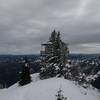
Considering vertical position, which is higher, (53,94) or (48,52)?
(48,52)

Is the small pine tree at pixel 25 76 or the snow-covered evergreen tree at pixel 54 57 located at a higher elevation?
the snow-covered evergreen tree at pixel 54 57

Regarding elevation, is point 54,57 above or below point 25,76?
above

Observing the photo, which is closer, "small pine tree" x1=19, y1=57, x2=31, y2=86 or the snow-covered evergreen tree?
"small pine tree" x1=19, y1=57, x2=31, y2=86

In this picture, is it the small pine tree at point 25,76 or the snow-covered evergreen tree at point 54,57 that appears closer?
the small pine tree at point 25,76

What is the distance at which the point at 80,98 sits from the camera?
15.1 metres

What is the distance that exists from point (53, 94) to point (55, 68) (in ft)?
47.3

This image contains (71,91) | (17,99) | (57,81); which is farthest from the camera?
(57,81)

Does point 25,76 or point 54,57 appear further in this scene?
point 54,57

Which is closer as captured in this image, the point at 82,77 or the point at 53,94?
the point at 53,94

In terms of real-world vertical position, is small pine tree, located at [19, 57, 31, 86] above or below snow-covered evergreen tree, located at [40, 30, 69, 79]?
below

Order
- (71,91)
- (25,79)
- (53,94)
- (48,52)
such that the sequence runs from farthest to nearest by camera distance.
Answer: (48,52)
(25,79)
(71,91)
(53,94)

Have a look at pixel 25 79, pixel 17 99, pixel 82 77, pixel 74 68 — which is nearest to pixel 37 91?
pixel 17 99

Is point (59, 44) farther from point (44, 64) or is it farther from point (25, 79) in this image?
point (25, 79)

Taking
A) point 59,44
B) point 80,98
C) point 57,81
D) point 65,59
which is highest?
point 59,44
